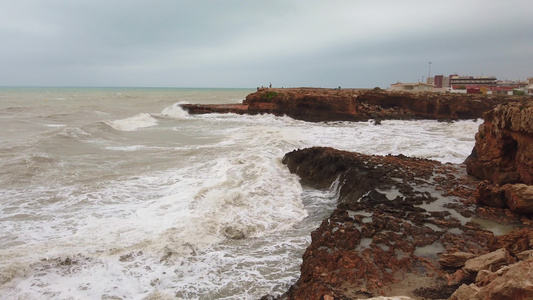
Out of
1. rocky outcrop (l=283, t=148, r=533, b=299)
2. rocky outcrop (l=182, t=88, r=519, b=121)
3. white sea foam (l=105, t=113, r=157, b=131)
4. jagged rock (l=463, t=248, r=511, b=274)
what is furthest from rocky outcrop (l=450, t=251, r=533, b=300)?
Answer: rocky outcrop (l=182, t=88, r=519, b=121)

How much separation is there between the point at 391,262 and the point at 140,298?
360 cm

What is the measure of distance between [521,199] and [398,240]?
2.72 m

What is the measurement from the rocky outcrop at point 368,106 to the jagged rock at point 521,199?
72.1 ft

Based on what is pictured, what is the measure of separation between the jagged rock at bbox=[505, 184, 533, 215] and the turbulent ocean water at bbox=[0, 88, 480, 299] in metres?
3.72

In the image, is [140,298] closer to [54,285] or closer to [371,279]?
[54,285]

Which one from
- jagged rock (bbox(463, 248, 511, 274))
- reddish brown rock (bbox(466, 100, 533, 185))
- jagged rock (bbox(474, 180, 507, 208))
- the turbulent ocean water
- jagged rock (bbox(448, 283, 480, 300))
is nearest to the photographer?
jagged rock (bbox(448, 283, 480, 300))

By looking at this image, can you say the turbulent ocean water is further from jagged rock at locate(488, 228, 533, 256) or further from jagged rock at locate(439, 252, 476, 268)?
jagged rock at locate(488, 228, 533, 256)

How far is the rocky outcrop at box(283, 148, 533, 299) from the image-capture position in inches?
175

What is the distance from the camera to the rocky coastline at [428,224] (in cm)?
426

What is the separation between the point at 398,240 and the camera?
575cm

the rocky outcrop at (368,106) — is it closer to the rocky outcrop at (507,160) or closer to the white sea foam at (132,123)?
the white sea foam at (132,123)

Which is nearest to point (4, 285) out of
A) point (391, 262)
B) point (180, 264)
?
point (180, 264)

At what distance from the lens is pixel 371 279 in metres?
4.61

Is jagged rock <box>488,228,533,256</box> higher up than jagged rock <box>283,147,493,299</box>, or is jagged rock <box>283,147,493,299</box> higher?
jagged rock <box>488,228,533,256</box>
